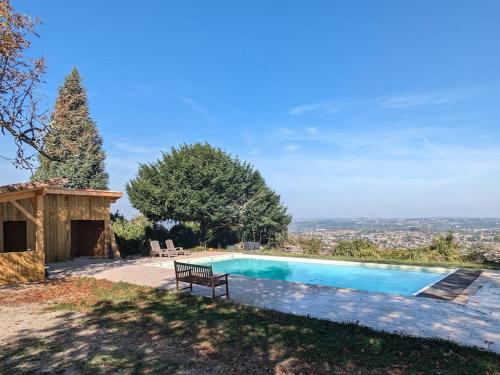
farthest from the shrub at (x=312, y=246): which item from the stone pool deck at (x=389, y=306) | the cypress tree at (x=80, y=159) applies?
the cypress tree at (x=80, y=159)

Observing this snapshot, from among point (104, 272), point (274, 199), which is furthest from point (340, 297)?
point (274, 199)

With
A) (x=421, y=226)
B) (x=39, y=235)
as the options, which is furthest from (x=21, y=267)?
(x=421, y=226)

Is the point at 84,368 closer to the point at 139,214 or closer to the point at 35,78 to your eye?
the point at 35,78

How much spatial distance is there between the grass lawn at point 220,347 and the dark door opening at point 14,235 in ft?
36.7

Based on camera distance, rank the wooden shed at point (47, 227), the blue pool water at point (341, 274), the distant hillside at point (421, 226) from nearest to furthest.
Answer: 1. the wooden shed at point (47, 227)
2. the blue pool water at point (341, 274)
3. the distant hillside at point (421, 226)

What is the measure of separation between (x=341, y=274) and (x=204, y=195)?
35.3 feet

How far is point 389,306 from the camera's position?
337 inches

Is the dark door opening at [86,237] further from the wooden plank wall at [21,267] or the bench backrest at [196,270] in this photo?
the bench backrest at [196,270]

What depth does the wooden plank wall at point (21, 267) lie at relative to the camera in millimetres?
11500

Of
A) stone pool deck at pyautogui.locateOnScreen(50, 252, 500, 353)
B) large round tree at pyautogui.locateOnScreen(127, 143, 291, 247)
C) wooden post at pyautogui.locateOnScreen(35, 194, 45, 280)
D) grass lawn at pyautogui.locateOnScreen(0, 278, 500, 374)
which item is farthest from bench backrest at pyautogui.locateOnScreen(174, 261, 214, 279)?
large round tree at pyautogui.locateOnScreen(127, 143, 291, 247)

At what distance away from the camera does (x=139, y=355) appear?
17.8ft

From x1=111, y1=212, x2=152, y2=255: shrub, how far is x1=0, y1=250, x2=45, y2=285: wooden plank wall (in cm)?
802

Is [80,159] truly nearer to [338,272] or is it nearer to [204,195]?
[204,195]

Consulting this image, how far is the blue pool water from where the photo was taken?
13500 millimetres
